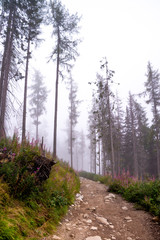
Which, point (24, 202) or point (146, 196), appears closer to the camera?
point (24, 202)

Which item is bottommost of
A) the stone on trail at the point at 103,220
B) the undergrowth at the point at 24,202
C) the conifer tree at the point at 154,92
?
the stone on trail at the point at 103,220

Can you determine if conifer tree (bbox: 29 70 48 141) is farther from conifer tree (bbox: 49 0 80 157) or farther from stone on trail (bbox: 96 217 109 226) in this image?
stone on trail (bbox: 96 217 109 226)

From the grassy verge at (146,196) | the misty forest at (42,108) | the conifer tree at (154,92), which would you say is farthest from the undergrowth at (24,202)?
the conifer tree at (154,92)

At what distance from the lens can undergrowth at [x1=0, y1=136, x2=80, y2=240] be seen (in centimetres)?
238

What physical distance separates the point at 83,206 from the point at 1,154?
370 cm

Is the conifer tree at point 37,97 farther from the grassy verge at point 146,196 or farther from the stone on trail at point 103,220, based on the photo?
the stone on trail at point 103,220

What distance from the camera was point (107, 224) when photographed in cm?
374

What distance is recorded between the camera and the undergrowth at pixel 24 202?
93.5 inches

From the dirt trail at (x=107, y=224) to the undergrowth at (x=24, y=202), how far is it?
0.39m

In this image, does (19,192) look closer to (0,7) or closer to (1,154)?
(1,154)

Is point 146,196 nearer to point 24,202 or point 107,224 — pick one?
point 107,224

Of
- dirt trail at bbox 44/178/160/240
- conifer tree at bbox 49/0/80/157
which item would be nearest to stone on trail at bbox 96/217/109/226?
dirt trail at bbox 44/178/160/240

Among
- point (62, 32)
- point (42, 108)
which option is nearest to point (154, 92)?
point (62, 32)

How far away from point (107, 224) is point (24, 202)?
249cm
